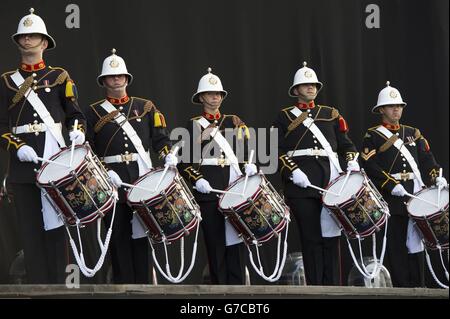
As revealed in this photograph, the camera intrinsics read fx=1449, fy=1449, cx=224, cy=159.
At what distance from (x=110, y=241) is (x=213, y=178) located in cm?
96

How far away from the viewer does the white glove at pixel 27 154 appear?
9703mm

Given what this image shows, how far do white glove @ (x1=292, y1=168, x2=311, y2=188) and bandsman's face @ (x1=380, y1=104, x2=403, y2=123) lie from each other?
127 centimetres

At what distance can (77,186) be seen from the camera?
949 centimetres

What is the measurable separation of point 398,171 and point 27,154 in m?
3.44

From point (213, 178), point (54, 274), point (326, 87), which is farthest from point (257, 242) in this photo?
point (326, 87)

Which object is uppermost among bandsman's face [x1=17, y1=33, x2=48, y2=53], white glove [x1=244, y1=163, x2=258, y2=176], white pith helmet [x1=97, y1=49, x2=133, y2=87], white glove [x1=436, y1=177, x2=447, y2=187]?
bandsman's face [x1=17, y1=33, x2=48, y2=53]

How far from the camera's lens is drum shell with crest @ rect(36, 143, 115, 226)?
A: 31.1 ft

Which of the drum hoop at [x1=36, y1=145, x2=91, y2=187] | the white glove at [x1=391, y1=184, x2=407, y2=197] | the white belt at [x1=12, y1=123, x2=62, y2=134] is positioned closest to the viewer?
the drum hoop at [x1=36, y1=145, x2=91, y2=187]

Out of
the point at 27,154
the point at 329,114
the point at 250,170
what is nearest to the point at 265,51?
the point at 329,114

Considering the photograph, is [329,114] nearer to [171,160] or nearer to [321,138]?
[321,138]

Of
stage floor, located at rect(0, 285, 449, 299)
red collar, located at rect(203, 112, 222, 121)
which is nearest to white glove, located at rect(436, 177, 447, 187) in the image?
stage floor, located at rect(0, 285, 449, 299)

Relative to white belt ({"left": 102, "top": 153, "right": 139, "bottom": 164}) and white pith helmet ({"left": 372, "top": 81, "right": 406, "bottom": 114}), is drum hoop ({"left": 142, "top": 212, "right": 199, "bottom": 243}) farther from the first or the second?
white pith helmet ({"left": 372, "top": 81, "right": 406, "bottom": 114})

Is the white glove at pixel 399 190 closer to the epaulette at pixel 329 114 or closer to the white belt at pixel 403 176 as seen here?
the white belt at pixel 403 176

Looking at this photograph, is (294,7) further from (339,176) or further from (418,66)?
(339,176)
